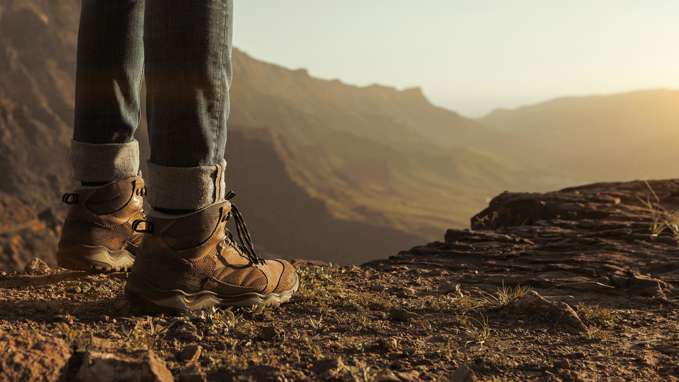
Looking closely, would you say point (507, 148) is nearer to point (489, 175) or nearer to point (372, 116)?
point (372, 116)

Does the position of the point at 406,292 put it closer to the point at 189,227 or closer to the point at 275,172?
the point at 189,227

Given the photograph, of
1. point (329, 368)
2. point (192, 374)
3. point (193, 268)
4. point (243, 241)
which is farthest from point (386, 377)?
point (243, 241)

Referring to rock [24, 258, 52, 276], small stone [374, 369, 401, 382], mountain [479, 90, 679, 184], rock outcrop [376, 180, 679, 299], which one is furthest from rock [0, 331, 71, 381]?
mountain [479, 90, 679, 184]

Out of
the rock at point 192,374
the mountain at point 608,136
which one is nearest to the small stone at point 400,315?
the rock at point 192,374

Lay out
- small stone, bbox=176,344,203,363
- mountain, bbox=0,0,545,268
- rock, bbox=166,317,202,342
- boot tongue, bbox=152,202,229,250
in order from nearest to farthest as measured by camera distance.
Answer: small stone, bbox=176,344,203,363
rock, bbox=166,317,202,342
boot tongue, bbox=152,202,229,250
mountain, bbox=0,0,545,268

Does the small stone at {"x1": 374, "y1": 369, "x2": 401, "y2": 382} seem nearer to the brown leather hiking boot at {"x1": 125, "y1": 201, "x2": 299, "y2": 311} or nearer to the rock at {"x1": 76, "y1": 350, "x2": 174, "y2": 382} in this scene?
the rock at {"x1": 76, "y1": 350, "x2": 174, "y2": 382}

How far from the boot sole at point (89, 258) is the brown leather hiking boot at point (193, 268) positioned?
15.5 inches

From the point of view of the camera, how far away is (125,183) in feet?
Result: 6.73

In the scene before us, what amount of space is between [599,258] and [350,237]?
38.7 metres

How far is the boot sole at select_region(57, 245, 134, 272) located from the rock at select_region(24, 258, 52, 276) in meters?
0.39

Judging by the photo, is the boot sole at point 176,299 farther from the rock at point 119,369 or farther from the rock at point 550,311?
the rock at point 550,311

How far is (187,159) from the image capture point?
159 cm

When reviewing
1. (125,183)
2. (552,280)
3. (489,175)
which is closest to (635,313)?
(552,280)

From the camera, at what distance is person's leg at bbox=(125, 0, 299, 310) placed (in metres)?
1.54
